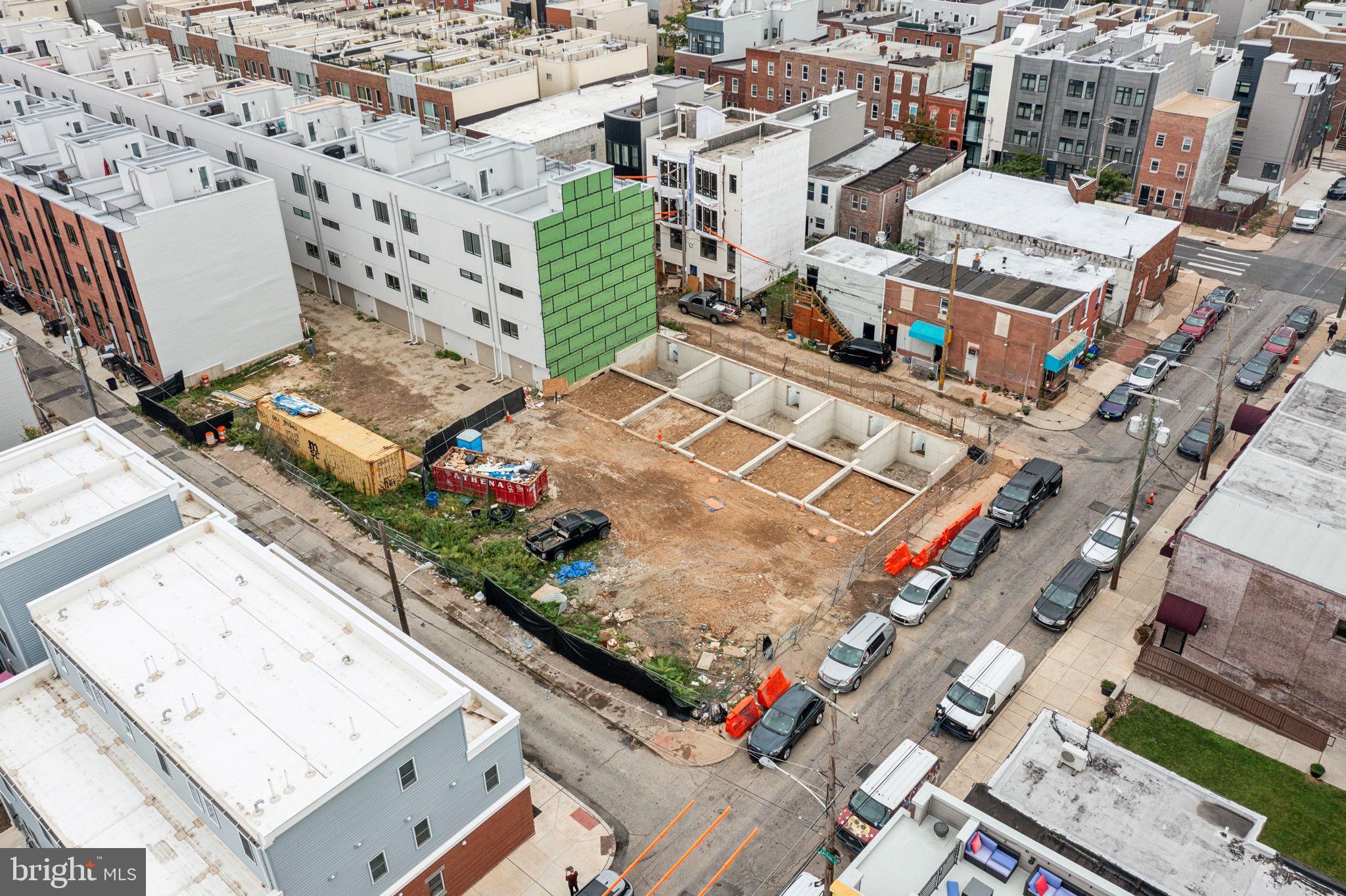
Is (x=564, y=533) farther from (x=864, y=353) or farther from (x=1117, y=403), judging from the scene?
(x=1117, y=403)

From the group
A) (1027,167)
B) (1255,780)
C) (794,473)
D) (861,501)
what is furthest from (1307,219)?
(1255,780)

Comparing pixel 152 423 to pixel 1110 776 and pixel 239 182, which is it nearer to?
pixel 239 182

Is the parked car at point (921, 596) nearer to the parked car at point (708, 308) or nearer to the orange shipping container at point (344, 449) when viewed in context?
the orange shipping container at point (344, 449)

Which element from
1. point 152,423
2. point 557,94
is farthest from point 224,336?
point 557,94

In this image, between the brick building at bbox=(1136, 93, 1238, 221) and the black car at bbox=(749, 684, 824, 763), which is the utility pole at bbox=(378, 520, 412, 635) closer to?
the black car at bbox=(749, 684, 824, 763)

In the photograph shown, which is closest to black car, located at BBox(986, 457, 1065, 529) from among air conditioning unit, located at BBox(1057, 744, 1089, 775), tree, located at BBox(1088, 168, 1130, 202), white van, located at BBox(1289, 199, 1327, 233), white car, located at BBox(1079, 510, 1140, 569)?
white car, located at BBox(1079, 510, 1140, 569)

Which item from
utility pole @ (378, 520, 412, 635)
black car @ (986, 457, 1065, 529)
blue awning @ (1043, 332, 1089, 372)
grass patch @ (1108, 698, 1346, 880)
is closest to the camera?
grass patch @ (1108, 698, 1346, 880)
